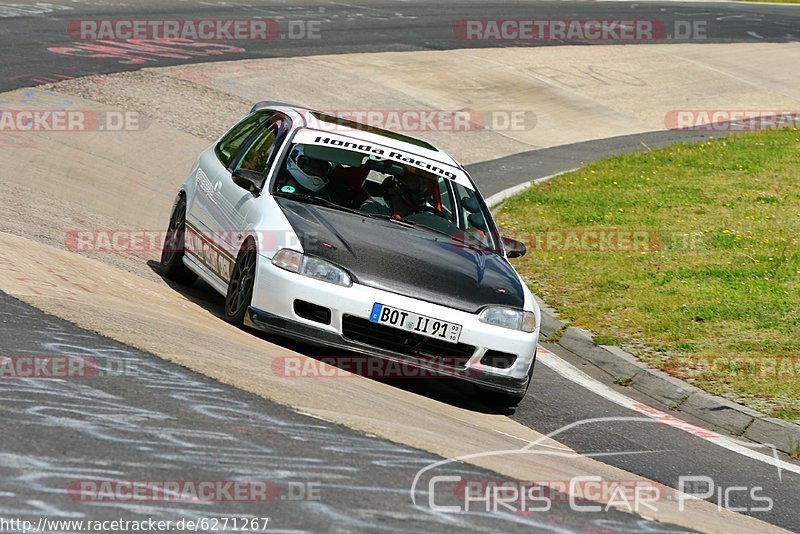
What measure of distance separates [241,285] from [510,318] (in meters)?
1.85

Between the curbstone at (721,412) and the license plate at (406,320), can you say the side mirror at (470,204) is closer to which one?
the license plate at (406,320)

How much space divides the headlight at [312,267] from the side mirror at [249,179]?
43.2 inches

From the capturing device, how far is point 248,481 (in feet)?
16.2

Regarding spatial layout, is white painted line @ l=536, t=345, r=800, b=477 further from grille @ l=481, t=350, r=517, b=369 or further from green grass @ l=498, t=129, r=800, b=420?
grille @ l=481, t=350, r=517, b=369

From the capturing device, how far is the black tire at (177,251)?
400 inches

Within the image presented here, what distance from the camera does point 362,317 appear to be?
25.6 ft

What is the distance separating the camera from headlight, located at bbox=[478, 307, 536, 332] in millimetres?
8039

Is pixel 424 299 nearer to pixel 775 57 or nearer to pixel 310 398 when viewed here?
pixel 310 398

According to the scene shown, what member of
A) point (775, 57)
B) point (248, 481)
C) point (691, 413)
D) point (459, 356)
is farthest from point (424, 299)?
point (775, 57)

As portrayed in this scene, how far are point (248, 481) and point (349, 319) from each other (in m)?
2.97

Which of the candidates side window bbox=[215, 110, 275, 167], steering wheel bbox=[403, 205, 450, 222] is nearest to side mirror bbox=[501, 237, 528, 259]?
steering wheel bbox=[403, 205, 450, 222]

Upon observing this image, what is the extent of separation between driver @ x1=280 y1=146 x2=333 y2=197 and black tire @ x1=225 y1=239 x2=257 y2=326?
70 centimetres

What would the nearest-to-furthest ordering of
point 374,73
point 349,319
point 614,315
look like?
point 349,319
point 614,315
point 374,73

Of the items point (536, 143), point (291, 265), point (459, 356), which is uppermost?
point (291, 265)
